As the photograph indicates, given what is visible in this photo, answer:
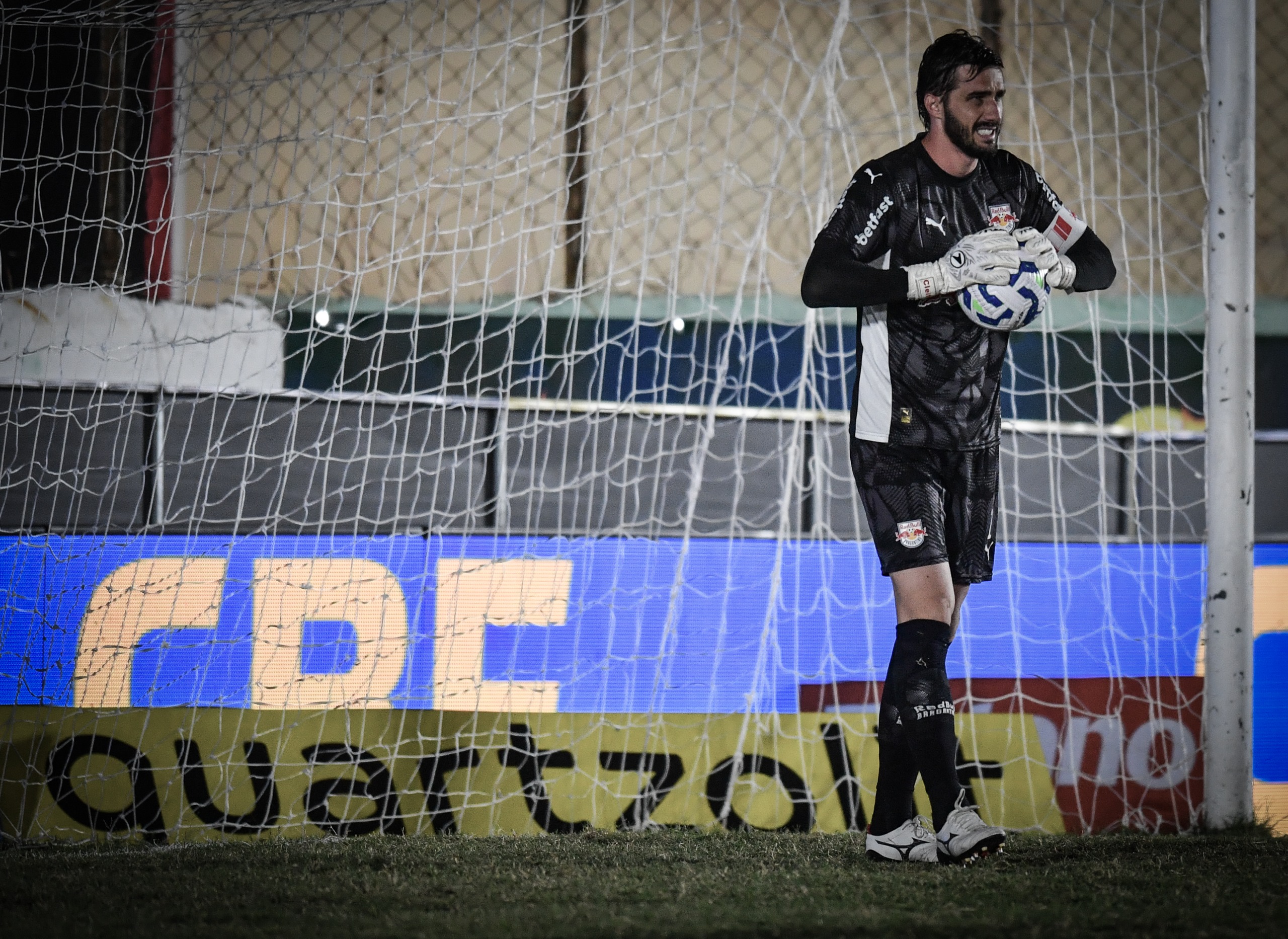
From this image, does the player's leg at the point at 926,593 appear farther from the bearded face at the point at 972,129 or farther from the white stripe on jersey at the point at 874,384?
the bearded face at the point at 972,129

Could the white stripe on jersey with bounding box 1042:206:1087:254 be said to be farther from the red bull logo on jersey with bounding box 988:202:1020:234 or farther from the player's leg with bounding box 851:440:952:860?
the player's leg with bounding box 851:440:952:860

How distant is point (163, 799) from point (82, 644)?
1.46ft

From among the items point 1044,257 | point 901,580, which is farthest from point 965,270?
point 901,580

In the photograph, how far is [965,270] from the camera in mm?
2066

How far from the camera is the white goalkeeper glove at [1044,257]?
212 cm

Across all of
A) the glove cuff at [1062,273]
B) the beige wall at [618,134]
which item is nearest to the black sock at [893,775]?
the glove cuff at [1062,273]

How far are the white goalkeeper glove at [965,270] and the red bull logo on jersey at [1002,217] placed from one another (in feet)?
0.55

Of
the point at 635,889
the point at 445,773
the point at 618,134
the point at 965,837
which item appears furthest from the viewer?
the point at 618,134

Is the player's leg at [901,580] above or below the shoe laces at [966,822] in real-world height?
above

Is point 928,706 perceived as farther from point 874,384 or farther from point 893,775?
point 874,384

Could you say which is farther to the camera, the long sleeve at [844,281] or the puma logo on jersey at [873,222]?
the puma logo on jersey at [873,222]

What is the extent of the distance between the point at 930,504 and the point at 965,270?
43cm

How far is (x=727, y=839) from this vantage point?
245 centimetres

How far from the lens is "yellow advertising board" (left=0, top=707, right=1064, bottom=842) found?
105 inches
